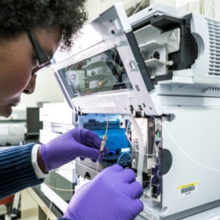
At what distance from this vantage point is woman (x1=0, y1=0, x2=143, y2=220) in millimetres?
521

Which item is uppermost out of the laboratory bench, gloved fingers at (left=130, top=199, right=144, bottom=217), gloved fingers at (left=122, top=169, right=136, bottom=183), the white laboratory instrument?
the white laboratory instrument

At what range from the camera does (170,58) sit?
78 cm

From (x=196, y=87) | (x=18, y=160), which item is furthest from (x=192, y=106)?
(x=18, y=160)

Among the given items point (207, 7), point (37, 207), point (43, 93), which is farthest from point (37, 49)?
point (43, 93)

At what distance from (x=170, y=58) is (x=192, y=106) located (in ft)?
0.73

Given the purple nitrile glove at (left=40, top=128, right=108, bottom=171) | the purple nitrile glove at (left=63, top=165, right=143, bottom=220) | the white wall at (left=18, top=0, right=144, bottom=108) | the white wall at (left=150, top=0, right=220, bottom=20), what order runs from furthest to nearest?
the white wall at (left=18, top=0, right=144, bottom=108), the white wall at (left=150, top=0, right=220, bottom=20), the purple nitrile glove at (left=40, top=128, right=108, bottom=171), the purple nitrile glove at (left=63, top=165, right=143, bottom=220)

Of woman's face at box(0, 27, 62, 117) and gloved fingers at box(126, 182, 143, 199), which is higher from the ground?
woman's face at box(0, 27, 62, 117)

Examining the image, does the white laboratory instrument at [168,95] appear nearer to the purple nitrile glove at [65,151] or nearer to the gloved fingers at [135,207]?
the gloved fingers at [135,207]

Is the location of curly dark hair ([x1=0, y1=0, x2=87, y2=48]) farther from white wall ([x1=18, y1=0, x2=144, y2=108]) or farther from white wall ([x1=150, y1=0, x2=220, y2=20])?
white wall ([x1=18, y1=0, x2=144, y2=108])

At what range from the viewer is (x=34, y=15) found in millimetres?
523

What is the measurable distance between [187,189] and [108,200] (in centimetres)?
31

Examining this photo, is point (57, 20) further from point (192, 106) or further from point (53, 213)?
point (53, 213)

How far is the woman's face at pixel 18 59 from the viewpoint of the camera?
1.74 ft

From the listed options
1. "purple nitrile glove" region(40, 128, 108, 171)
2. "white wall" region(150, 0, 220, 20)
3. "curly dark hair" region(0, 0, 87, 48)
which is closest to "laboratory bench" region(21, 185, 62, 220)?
"purple nitrile glove" region(40, 128, 108, 171)
